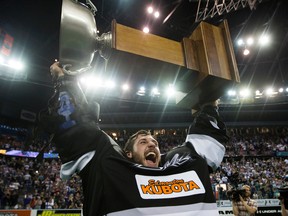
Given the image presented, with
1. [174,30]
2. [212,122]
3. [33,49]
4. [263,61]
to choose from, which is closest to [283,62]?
[263,61]

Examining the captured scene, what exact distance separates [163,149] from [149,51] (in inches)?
779

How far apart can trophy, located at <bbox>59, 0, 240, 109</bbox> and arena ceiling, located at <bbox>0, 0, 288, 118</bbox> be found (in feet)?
23.4

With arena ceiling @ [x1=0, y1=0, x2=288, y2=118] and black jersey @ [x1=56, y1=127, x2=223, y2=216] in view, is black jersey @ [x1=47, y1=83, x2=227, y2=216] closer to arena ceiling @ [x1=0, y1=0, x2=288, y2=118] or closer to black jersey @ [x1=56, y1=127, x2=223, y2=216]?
black jersey @ [x1=56, y1=127, x2=223, y2=216]

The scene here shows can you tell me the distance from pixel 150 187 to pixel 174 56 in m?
0.63

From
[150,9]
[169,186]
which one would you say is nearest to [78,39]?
[169,186]

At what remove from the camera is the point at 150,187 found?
3.91 feet

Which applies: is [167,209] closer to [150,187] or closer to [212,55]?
A: [150,187]

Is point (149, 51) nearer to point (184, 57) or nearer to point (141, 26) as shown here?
point (184, 57)

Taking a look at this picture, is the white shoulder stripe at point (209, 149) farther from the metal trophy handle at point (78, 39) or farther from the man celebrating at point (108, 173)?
the metal trophy handle at point (78, 39)

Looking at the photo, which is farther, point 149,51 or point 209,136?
point 209,136

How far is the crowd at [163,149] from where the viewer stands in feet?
35.7

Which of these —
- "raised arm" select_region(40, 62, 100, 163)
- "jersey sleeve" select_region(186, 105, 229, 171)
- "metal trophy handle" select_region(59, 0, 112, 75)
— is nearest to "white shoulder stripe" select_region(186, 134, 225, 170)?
"jersey sleeve" select_region(186, 105, 229, 171)

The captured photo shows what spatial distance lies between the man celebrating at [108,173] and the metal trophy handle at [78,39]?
134 millimetres

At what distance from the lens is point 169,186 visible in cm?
123
